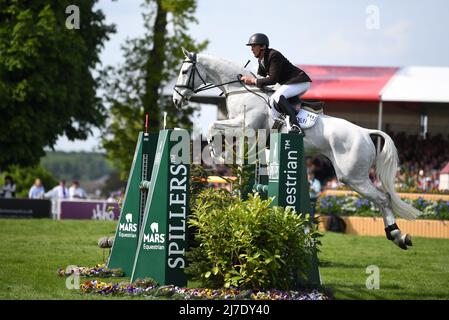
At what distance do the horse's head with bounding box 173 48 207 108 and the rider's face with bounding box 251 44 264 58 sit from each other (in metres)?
1.23

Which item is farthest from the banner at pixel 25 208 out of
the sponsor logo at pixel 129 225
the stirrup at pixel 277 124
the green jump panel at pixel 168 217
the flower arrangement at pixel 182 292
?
the green jump panel at pixel 168 217

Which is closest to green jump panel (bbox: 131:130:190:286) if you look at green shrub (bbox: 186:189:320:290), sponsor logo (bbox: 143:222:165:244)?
sponsor logo (bbox: 143:222:165:244)

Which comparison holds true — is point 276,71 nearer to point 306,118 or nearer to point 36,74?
point 306,118

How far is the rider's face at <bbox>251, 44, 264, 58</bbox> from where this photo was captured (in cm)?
904

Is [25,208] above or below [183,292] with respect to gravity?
above

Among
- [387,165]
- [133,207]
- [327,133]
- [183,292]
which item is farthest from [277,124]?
[183,292]

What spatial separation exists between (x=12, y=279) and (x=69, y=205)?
13937mm

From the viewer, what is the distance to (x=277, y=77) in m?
9.11

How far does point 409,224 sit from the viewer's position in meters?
17.7

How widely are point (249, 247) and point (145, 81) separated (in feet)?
65.4

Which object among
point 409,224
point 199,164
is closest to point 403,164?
point 409,224

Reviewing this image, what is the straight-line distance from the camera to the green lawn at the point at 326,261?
322 inches

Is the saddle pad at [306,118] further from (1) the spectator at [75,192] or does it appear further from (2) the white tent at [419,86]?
(1) the spectator at [75,192]

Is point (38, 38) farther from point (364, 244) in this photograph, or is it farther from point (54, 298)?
point (54, 298)
